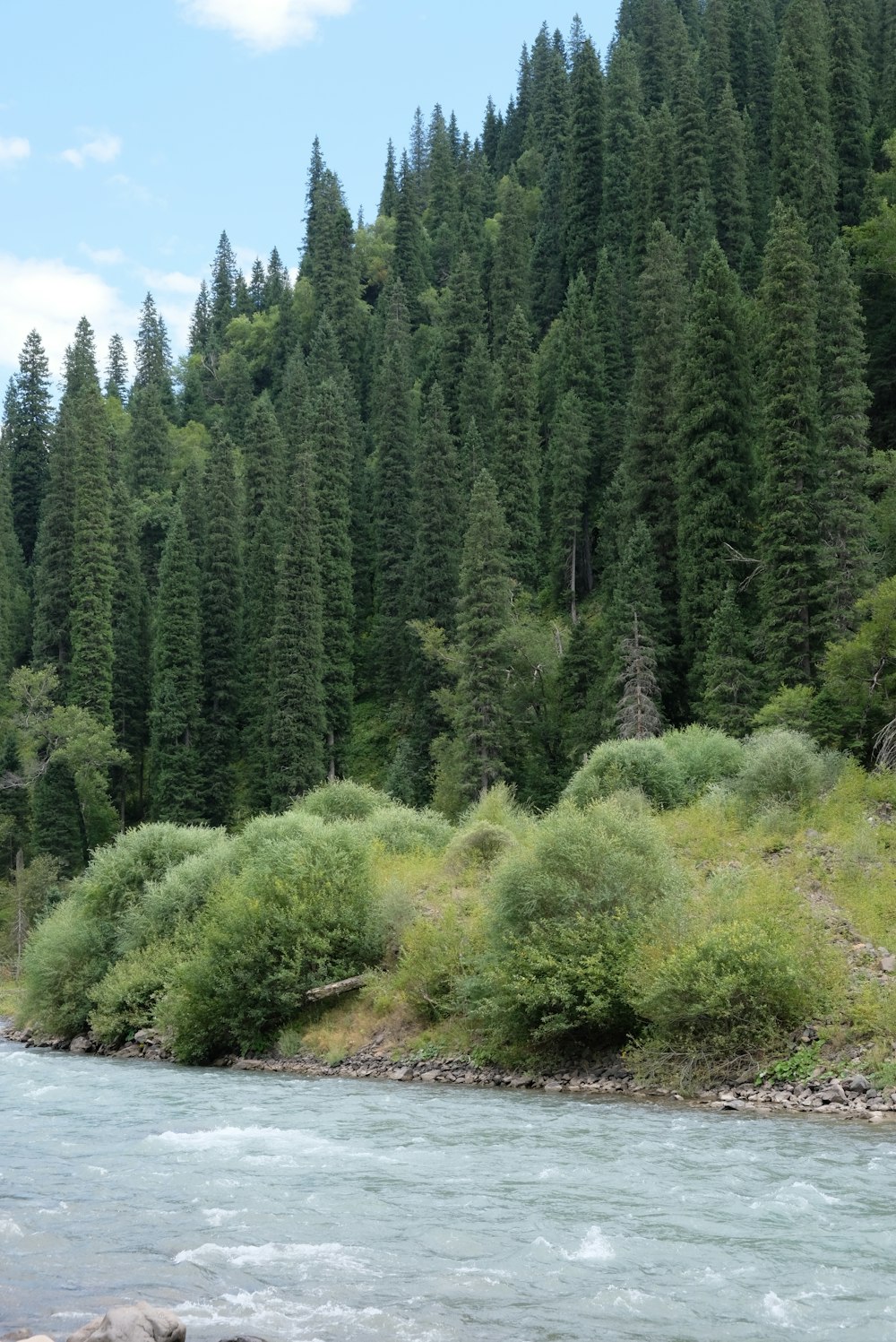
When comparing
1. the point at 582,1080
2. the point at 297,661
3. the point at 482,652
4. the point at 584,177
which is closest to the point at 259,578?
the point at 297,661

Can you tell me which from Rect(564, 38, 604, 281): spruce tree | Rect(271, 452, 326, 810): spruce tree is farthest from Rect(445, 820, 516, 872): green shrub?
Rect(564, 38, 604, 281): spruce tree

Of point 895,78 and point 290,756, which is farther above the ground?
point 895,78

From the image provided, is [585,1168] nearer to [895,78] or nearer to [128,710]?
[128,710]

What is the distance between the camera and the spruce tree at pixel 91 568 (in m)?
86.2

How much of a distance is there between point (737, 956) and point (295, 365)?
3696 inches

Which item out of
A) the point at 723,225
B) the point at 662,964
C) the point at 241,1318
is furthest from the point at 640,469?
the point at 241,1318

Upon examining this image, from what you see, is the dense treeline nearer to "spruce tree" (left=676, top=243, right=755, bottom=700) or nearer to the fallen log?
"spruce tree" (left=676, top=243, right=755, bottom=700)

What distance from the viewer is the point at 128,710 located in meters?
90.2

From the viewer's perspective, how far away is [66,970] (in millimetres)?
42781

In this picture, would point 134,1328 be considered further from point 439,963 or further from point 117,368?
point 117,368

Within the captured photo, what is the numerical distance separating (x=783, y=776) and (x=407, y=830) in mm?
12519

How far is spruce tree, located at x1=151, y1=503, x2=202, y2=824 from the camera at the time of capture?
263ft

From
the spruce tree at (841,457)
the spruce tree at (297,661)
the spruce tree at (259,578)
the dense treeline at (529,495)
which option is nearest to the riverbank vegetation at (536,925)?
the dense treeline at (529,495)

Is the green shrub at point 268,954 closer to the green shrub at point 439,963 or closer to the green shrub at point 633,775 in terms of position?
the green shrub at point 439,963
